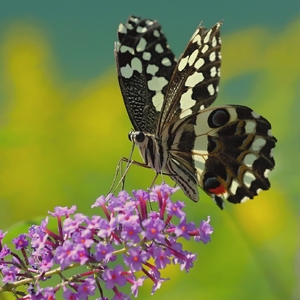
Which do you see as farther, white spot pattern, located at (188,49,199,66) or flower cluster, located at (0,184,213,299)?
white spot pattern, located at (188,49,199,66)

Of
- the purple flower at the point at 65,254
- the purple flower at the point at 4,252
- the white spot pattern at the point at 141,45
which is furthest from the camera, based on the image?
the white spot pattern at the point at 141,45

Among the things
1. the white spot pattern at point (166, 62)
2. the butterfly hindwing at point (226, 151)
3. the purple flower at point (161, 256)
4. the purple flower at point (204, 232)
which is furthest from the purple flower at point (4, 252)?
the white spot pattern at point (166, 62)

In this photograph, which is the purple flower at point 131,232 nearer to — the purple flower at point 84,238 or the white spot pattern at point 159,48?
the purple flower at point 84,238

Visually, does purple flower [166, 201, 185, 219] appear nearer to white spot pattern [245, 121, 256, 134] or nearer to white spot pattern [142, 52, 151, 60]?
white spot pattern [245, 121, 256, 134]

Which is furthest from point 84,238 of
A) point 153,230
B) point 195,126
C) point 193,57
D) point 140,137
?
point 193,57

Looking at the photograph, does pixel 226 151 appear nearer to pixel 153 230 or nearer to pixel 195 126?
pixel 195 126

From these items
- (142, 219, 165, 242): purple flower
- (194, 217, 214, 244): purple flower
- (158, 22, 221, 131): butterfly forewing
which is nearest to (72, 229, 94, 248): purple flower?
(142, 219, 165, 242): purple flower
